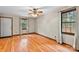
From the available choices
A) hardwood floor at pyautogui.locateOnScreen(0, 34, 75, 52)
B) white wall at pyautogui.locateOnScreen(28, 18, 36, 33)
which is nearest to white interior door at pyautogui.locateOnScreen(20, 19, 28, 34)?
white wall at pyautogui.locateOnScreen(28, 18, 36, 33)

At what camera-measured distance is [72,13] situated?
4535 mm

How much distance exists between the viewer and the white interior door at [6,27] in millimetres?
7623

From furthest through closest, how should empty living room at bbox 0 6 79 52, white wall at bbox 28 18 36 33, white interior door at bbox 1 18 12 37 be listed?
white wall at bbox 28 18 36 33
white interior door at bbox 1 18 12 37
empty living room at bbox 0 6 79 52

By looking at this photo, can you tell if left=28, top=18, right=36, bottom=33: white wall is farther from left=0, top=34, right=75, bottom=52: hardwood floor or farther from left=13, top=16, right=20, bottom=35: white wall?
left=0, top=34, right=75, bottom=52: hardwood floor

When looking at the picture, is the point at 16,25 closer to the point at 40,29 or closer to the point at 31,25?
the point at 31,25

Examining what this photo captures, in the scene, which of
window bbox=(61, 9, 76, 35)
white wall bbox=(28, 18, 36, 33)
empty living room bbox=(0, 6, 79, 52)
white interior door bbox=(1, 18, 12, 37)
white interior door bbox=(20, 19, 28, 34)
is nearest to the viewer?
empty living room bbox=(0, 6, 79, 52)

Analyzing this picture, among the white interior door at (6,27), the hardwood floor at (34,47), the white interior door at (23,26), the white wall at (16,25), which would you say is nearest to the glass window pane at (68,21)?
the hardwood floor at (34,47)

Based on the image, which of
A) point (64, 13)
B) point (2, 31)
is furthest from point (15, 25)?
point (64, 13)

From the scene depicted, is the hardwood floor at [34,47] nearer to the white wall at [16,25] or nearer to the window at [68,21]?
the window at [68,21]

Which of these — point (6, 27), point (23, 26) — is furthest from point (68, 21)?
point (23, 26)

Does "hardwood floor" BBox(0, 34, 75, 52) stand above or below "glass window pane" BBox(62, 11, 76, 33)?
below

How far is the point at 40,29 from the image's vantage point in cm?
930

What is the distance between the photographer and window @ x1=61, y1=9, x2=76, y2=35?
178 inches
